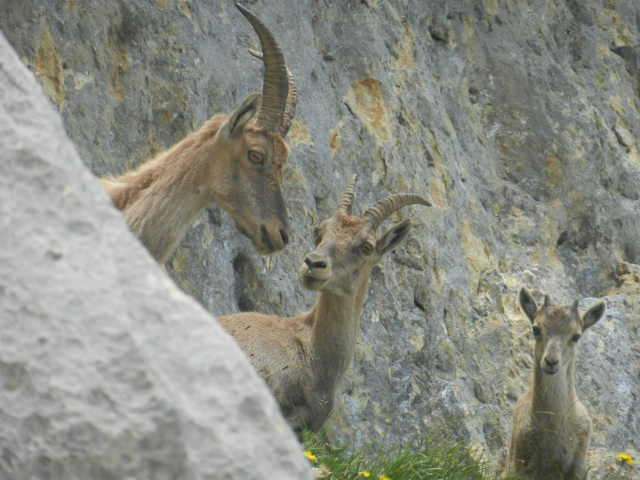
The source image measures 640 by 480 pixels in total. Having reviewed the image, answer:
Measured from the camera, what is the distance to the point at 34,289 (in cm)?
307

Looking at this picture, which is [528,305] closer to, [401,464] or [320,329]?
[320,329]

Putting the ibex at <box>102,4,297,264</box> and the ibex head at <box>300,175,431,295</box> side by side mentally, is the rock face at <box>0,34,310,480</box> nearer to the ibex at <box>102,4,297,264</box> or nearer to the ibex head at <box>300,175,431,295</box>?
the ibex at <box>102,4,297,264</box>

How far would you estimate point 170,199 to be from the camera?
23.8 feet

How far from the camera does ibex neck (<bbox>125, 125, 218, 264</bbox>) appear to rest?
7.13 metres

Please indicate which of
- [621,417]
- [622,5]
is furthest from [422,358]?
[622,5]

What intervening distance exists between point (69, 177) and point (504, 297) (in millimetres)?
10050

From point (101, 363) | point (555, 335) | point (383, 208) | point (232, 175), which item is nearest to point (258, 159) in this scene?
point (232, 175)

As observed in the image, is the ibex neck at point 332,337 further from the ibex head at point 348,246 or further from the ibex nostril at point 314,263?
the ibex nostril at point 314,263

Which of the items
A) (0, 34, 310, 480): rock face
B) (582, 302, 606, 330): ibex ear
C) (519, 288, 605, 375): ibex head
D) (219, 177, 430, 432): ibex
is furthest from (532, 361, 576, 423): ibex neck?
(0, 34, 310, 480): rock face

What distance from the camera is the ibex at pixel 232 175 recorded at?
23.9 ft

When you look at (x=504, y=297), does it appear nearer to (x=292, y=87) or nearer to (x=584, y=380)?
(x=584, y=380)

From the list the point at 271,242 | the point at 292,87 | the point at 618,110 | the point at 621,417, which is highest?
the point at 292,87

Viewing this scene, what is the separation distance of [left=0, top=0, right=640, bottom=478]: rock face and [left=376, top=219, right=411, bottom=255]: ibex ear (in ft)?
3.94

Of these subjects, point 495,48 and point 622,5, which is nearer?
point 495,48
